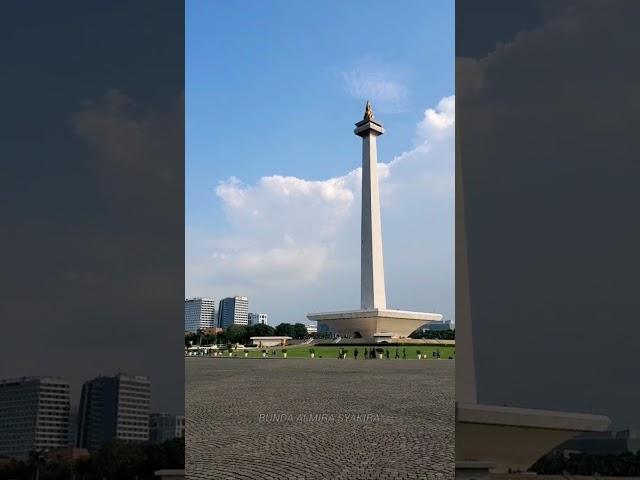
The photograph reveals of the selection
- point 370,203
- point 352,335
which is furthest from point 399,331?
point 370,203

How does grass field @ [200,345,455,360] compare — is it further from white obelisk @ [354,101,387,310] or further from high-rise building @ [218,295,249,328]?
high-rise building @ [218,295,249,328]

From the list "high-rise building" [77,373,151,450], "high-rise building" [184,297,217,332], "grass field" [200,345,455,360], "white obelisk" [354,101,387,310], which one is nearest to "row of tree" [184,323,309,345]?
"white obelisk" [354,101,387,310]

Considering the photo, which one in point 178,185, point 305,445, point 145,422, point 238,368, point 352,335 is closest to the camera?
point 305,445

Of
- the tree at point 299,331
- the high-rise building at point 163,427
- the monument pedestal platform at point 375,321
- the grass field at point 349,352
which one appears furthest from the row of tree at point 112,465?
the tree at point 299,331

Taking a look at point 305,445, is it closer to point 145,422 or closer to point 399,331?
point 145,422

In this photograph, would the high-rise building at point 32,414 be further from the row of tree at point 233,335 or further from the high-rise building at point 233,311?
the high-rise building at point 233,311

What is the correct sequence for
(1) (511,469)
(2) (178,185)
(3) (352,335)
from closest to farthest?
(2) (178,185) → (1) (511,469) → (3) (352,335)
